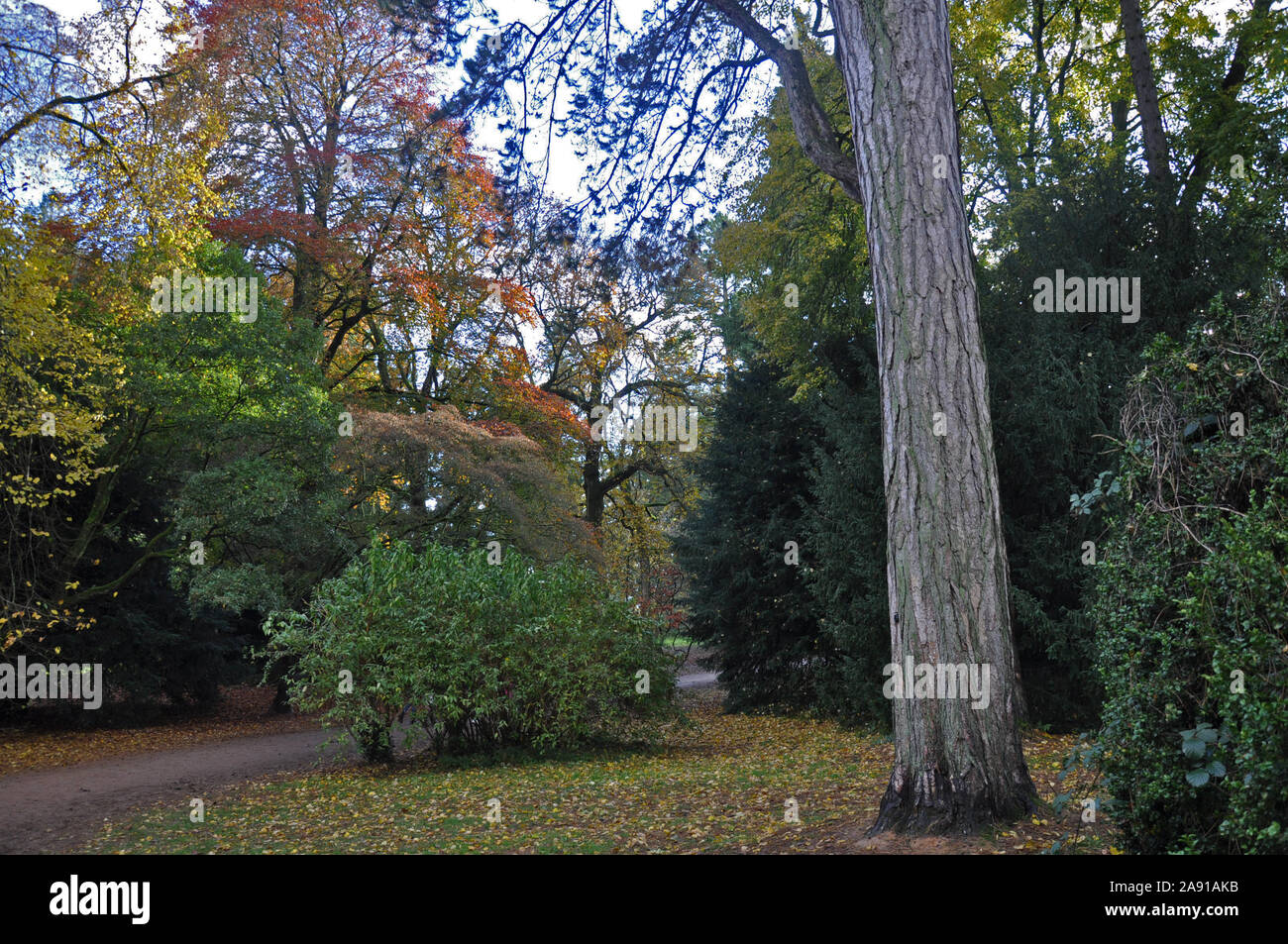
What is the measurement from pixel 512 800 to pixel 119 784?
20.4 feet

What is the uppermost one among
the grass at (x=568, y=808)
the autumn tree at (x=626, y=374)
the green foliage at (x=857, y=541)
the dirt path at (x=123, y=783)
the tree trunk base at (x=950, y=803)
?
the autumn tree at (x=626, y=374)

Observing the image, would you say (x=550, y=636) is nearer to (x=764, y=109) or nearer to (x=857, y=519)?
(x=857, y=519)

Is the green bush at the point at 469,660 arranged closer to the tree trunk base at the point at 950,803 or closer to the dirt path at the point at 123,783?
the dirt path at the point at 123,783

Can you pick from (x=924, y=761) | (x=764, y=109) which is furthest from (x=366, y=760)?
(x=764, y=109)

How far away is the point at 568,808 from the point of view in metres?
7.41

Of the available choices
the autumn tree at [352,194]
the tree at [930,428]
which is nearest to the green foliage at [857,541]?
the tree at [930,428]

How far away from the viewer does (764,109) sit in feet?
47.2

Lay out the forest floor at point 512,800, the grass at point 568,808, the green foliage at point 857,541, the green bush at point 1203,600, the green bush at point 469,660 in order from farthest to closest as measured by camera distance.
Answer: the green foliage at point 857,541, the green bush at point 469,660, the grass at point 568,808, the forest floor at point 512,800, the green bush at point 1203,600

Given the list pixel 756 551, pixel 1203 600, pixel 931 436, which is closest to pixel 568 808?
pixel 931 436

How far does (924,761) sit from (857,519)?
7028mm

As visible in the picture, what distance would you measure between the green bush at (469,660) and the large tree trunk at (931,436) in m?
6.01

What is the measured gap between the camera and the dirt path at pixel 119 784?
A: 8109mm

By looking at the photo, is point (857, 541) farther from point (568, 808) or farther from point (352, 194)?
point (352, 194)

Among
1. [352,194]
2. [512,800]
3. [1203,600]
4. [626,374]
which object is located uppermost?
[352,194]
